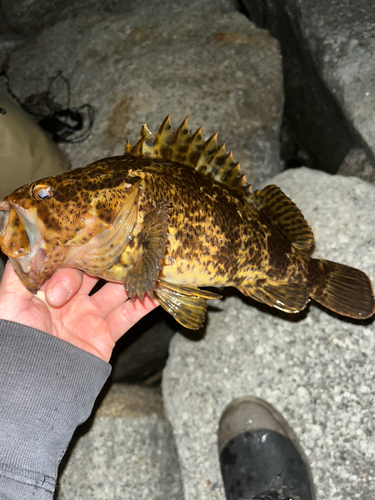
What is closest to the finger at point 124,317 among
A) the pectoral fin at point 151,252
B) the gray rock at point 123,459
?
the pectoral fin at point 151,252

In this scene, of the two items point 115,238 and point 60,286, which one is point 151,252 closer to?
point 115,238

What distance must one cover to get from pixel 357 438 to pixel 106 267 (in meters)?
1.89

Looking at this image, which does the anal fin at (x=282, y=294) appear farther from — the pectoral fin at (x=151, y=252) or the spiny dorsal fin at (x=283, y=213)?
the pectoral fin at (x=151, y=252)

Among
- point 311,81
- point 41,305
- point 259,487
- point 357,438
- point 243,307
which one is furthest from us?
point 311,81

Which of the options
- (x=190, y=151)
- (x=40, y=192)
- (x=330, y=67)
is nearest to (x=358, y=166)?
(x=330, y=67)

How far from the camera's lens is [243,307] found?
2973 millimetres

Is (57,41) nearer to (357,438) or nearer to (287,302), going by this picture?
(287,302)

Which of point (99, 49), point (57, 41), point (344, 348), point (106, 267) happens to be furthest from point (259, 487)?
point (57, 41)

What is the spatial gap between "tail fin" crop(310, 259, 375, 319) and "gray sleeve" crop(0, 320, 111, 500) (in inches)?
56.9

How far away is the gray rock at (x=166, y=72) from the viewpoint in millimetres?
3479

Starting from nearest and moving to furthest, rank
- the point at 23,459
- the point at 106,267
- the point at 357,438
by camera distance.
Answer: the point at 23,459
the point at 106,267
the point at 357,438

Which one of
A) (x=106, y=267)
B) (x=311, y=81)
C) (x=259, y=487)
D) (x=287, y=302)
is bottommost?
(x=259, y=487)

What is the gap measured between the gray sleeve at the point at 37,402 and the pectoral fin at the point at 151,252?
57 centimetres

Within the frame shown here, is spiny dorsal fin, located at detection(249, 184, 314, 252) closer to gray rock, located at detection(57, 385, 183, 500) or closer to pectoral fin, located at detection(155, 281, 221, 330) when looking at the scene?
pectoral fin, located at detection(155, 281, 221, 330)
